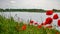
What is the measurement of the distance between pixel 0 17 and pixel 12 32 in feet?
3.06

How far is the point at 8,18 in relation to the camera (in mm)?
2129

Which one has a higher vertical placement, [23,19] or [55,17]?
[55,17]

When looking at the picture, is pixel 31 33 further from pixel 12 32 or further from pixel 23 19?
pixel 23 19

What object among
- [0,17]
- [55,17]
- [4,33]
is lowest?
[0,17]

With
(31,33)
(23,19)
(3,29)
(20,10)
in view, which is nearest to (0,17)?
(20,10)

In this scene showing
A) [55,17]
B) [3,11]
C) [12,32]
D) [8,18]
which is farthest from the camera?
[3,11]

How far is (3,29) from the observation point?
152cm

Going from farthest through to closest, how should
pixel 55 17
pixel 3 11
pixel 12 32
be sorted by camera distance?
pixel 3 11, pixel 12 32, pixel 55 17

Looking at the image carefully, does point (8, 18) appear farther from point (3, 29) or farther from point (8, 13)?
point (3, 29)

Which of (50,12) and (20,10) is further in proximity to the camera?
(20,10)

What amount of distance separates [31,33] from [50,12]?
0.78 ft

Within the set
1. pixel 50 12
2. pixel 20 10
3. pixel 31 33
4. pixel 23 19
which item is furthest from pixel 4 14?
pixel 50 12

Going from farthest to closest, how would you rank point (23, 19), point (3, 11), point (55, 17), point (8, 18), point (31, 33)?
point (3, 11) → point (8, 18) → point (23, 19) → point (31, 33) → point (55, 17)

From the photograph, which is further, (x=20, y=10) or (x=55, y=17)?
(x=20, y=10)
